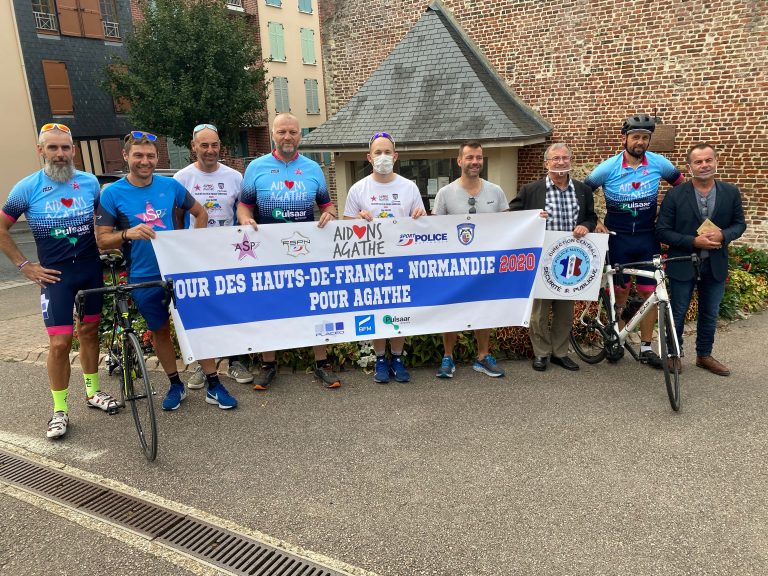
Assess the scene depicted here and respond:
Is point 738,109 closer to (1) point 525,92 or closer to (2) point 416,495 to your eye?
(1) point 525,92

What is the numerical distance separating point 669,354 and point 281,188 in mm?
3600

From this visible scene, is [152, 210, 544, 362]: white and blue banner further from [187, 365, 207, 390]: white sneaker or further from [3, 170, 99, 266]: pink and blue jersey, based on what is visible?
[3, 170, 99, 266]: pink and blue jersey

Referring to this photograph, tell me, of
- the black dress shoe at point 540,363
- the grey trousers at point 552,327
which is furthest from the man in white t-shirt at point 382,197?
the black dress shoe at point 540,363

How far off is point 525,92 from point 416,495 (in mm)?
10676

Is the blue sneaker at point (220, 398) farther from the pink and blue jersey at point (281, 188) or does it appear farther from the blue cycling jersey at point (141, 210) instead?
the pink and blue jersey at point (281, 188)

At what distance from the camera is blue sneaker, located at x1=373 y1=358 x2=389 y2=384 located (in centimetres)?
532

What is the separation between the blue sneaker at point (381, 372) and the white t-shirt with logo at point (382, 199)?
1.40 m

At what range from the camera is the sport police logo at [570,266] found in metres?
5.33

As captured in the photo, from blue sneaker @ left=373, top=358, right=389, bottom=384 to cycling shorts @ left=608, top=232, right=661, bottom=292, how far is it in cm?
239

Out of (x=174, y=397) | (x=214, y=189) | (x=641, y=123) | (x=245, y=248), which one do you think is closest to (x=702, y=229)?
(x=641, y=123)

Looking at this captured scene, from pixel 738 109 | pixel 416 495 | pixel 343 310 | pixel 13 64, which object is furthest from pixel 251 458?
pixel 13 64

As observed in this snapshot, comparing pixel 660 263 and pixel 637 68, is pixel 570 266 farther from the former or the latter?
pixel 637 68

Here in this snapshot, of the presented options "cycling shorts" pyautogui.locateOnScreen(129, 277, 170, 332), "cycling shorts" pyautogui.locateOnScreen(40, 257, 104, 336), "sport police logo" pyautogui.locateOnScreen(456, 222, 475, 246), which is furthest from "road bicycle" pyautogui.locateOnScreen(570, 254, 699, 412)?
"cycling shorts" pyautogui.locateOnScreen(40, 257, 104, 336)

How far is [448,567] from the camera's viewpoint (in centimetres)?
291
